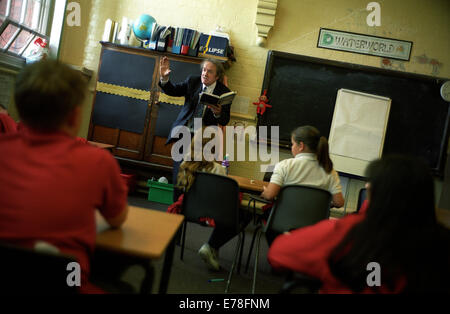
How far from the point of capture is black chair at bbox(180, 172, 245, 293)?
2.34 meters

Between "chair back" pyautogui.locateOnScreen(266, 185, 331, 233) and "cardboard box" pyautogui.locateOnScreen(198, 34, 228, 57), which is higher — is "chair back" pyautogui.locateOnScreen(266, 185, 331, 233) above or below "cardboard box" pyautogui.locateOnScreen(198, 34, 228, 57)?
below

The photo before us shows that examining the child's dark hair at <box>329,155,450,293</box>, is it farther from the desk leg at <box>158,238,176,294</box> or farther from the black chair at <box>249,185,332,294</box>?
the black chair at <box>249,185,332,294</box>

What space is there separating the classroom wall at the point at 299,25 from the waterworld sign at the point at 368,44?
0.07 metres

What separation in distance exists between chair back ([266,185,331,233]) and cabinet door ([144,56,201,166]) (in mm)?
2579

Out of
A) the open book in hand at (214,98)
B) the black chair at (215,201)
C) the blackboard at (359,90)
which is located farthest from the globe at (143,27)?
the black chair at (215,201)

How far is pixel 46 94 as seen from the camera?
1013 millimetres

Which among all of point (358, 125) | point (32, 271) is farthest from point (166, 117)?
point (32, 271)

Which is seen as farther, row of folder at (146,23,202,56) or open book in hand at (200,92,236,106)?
row of folder at (146,23,202,56)

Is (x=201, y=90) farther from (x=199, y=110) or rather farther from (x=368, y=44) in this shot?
(x=368, y=44)

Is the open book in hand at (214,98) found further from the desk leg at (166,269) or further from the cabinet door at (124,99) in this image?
the desk leg at (166,269)

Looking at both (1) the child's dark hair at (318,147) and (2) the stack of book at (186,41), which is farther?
(2) the stack of book at (186,41)

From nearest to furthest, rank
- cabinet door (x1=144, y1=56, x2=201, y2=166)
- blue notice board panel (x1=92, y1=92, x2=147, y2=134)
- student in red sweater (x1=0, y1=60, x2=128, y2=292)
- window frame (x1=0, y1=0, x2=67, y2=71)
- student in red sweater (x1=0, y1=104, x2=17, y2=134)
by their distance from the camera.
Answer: student in red sweater (x1=0, y1=60, x2=128, y2=292), student in red sweater (x1=0, y1=104, x2=17, y2=134), window frame (x1=0, y1=0, x2=67, y2=71), cabinet door (x1=144, y1=56, x2=201, y2=166), blue notice board panel (x1=92, y1=92, x2=147, y2=134)

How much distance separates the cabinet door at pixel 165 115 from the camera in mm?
4531

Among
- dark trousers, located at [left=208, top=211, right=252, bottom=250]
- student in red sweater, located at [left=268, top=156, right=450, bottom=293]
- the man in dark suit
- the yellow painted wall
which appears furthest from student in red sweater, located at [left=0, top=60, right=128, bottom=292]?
the yellow painted wall
